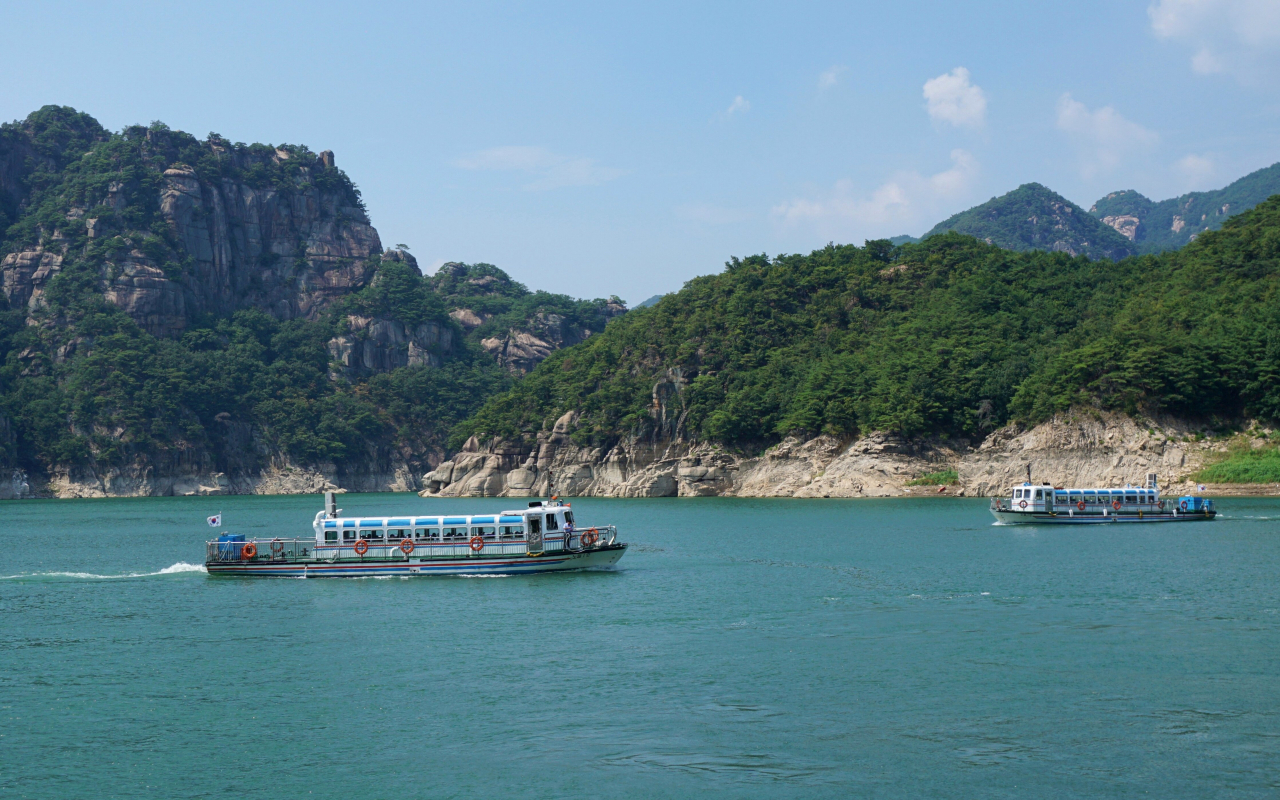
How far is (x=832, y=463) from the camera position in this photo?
11900cm

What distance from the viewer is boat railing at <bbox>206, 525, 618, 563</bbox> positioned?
2007 inches

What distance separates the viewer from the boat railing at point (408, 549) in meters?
51.0

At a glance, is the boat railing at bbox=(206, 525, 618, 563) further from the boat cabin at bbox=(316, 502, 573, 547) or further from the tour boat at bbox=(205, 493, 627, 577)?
the boat cabin at bbox=(316, 502, 573, 547)

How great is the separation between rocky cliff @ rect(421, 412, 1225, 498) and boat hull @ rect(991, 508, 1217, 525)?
21612mm

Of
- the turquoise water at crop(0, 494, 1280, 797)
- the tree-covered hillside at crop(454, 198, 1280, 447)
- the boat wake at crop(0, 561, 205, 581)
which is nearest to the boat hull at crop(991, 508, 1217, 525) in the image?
the turquoise water at crop(0, 494, 1280, 797)

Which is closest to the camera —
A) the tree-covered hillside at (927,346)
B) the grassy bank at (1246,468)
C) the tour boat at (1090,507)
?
the tour boat at (1090,507)

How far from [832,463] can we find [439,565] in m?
74.6

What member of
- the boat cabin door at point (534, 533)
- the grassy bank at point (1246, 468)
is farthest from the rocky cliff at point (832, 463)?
the boat cabin door at point (534, 533)

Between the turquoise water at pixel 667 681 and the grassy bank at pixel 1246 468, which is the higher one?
the grassy bank at pixel 1246 468

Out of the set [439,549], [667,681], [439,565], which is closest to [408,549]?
[439,549]

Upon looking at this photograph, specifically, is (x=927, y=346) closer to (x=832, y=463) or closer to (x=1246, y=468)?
(x=832, y=463)

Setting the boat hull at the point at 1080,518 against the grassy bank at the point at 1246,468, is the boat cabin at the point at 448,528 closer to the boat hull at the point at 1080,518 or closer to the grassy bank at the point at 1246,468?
the boat hull at the point at 1080,518

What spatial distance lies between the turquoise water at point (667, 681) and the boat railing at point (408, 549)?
4.49 feet

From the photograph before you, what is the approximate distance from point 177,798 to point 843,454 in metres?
103
